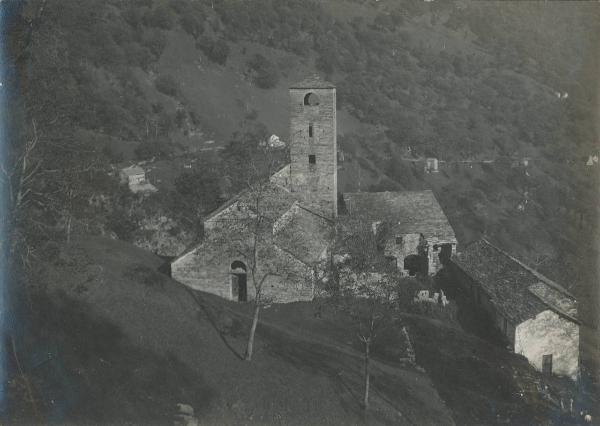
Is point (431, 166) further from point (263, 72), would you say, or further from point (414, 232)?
point (414, 232)

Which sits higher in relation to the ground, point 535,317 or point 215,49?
point 215,49

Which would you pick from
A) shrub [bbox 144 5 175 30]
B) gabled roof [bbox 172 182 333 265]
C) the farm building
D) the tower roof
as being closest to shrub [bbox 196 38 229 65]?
shrub [bbox 144 5 175 30]

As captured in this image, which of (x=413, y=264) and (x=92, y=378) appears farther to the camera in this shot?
(x=413, y=264)

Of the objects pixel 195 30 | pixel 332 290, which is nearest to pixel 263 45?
pixel 195 30

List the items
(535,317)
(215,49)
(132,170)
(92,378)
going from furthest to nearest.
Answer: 1. (215,49)
2. (132,170)
3. (535,317)
4. (92,378)

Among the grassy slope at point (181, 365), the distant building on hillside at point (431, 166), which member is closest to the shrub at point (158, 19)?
the distant building on hillside at point (431, 166)

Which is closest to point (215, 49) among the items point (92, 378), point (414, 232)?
point (414, 232)

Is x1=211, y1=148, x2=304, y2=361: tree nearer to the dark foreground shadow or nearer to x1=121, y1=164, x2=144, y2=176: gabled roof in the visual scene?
the dark foreground shadow

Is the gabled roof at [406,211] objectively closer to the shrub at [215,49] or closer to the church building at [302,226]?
the church building at [302,226]
